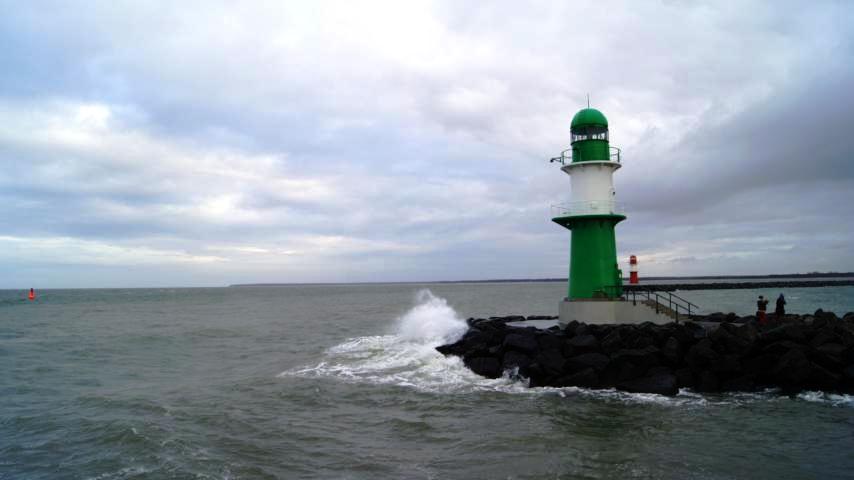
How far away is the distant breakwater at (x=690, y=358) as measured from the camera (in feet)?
40.5

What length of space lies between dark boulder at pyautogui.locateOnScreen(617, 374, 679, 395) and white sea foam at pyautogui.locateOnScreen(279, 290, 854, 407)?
16 centimetres

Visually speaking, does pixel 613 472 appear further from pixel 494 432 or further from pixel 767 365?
pixel 767 365

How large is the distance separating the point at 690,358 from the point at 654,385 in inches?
49.7

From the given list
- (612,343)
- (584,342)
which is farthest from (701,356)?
(584,342)

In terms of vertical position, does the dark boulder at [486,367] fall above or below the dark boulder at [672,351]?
below

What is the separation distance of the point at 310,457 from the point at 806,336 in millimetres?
11386

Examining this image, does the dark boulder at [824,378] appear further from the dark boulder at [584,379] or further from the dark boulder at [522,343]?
the dark boulder at [522,343]

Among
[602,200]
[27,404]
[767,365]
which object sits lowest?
[27,404]

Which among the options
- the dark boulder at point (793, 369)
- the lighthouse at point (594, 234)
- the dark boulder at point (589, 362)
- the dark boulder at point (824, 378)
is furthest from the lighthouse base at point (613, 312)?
the dark boulder at point (824, 378)

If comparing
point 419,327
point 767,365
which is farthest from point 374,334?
point 767,365

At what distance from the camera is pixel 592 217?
1667 cm

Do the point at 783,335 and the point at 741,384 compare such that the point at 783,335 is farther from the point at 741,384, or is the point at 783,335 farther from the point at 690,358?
the point at 690,358

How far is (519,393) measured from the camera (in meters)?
12.9

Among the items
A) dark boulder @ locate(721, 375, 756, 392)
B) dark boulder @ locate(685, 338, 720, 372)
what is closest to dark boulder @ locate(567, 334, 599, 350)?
dark boulder @ locate(685, 338, 720, 372)
